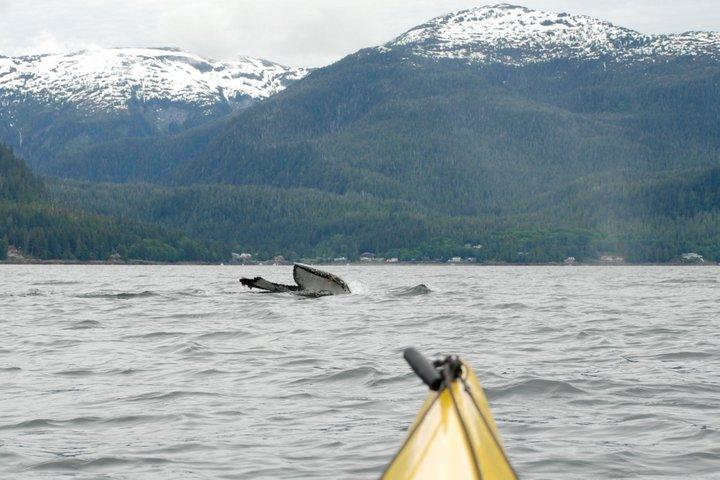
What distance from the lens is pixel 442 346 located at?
29.6m

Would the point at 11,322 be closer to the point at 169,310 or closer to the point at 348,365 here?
the point at 169,310

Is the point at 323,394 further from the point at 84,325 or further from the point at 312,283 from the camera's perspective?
the point at 312,283

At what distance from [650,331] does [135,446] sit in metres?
22.4

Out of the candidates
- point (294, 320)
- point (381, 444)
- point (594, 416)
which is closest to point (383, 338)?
point (294, 320)

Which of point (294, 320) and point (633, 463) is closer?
point (633, 463)

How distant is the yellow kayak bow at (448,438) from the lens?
8.06 metres

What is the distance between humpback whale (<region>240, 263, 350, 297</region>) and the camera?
5250 centimetres

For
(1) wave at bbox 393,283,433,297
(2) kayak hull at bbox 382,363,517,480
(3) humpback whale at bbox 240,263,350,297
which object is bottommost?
(1) wave at bbox 393,283,433,297

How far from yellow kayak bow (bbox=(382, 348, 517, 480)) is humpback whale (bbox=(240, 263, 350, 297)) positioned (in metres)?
→ 42.6

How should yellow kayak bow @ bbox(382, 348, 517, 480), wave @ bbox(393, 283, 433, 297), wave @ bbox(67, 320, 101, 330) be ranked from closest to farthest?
yellow kayak bow @ bbox(382, 348, 517, 480)
wave @ bbox(67, 320, 101, 330)
wave @ bbox(393, 283, 433, 297)

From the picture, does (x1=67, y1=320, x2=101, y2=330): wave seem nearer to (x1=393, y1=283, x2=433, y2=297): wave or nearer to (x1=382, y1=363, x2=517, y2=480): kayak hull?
(x1=393, y1=283, x2=433, y2=297): wave

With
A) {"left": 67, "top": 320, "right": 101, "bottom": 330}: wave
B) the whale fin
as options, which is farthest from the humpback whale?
{"left": 67, "top": 320, "right": 101, "bottom": 330}: wave

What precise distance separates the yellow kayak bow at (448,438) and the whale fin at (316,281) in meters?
42.6

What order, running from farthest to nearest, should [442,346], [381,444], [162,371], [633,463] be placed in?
[442,346] < [162,371] < [381,444] < [633,463]
